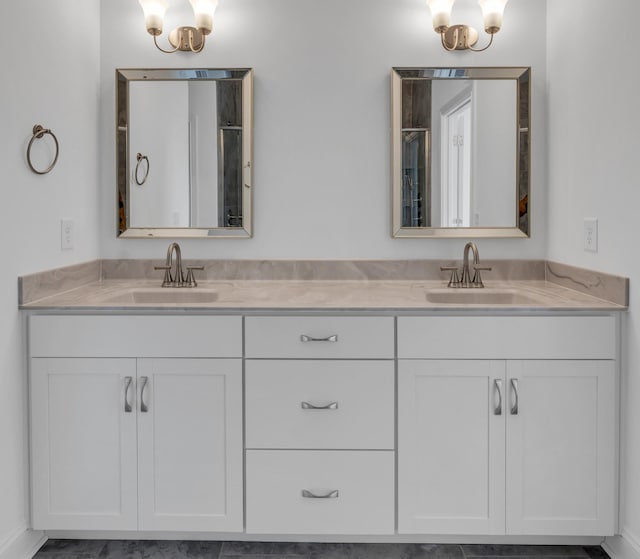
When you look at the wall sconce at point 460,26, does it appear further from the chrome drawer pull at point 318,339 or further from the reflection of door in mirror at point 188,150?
the chrome drawer pull at point 318,339

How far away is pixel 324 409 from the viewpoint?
1771 mm

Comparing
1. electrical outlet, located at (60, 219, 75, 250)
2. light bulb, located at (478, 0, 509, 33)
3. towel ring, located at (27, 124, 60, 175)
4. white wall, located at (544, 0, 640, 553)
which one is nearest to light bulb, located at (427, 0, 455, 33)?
light bulb, located at (478, 0, 509, 33)

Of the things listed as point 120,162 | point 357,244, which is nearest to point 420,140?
point 357,244

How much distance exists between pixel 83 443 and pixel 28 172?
0.87m

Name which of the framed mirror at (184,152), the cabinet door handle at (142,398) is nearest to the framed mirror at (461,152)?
the framed mirror at (184,152)

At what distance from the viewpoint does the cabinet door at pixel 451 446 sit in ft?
5.78

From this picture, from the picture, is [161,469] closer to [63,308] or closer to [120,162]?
[63,308]

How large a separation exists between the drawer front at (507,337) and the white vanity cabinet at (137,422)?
0.56 meters

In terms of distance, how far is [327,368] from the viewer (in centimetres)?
177

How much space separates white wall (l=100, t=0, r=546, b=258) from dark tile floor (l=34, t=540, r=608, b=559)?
3.61 ft

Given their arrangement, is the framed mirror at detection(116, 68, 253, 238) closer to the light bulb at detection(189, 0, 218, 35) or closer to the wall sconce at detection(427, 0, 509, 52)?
the light bulb at detection(189, 0, 218, 35)

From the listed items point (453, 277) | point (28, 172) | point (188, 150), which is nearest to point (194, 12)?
point (188, 150)

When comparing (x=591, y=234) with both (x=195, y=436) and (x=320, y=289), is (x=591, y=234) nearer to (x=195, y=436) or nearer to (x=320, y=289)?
(x=320, y=289)

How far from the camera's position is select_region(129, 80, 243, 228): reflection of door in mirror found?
92.2 inches
